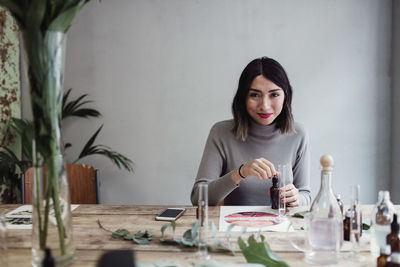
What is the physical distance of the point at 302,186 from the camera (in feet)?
6.66

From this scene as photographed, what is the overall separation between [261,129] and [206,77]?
1.24m

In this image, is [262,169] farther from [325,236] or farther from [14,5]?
[14,5]

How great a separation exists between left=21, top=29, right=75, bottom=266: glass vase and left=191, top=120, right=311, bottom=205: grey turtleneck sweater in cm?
109

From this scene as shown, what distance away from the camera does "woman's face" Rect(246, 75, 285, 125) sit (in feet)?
6.48

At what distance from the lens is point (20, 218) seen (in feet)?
4.93

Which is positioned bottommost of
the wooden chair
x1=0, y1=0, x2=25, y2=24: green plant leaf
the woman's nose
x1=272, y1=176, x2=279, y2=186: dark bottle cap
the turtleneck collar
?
the wooden chair

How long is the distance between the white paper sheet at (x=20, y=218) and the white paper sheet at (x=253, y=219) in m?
0.72

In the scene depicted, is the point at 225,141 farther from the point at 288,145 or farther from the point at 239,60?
the point at 239,60

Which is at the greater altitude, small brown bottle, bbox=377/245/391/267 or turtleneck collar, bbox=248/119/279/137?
turtleneck collar, bbox=248/119/279/137

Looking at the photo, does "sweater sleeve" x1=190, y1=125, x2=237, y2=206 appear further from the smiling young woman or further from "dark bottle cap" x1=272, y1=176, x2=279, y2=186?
"dark bottle cap" x1=272, y1=176, x2=279, y2=186

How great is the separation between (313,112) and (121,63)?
5.74ft

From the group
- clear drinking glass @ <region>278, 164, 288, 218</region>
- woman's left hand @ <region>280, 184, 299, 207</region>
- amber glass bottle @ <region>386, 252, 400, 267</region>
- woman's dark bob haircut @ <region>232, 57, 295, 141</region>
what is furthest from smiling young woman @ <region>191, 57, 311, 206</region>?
amber glass bottle @ <region>386, 252, 400, 267</region>

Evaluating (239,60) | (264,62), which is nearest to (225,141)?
(264,62)

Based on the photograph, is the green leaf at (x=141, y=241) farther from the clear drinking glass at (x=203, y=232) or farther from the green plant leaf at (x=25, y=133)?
the green plant leaf at (x=25, y=133)
